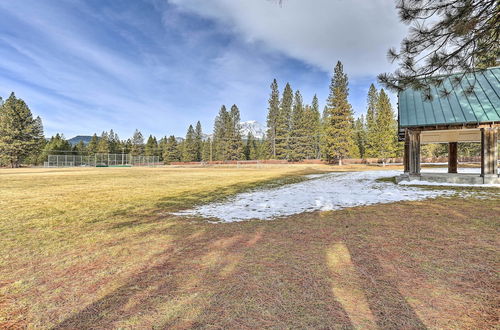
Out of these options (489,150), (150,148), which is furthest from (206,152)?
(489,150)

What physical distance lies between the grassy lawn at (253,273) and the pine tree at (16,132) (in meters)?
62.3

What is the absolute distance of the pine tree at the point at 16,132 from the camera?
49500mm

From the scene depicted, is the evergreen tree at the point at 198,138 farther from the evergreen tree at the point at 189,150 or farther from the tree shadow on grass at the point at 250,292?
the tree shadow on grass at the point at 250,292

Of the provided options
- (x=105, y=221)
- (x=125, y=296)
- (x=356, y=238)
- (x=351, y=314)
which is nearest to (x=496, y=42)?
(x=356, y=238)

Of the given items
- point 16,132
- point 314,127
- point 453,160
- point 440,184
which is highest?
point 314,127

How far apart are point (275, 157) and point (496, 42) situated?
54.6 m

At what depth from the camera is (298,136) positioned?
56000 millimetres

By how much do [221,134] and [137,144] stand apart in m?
33.9

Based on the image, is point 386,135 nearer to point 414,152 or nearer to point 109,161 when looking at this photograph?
point 414,152

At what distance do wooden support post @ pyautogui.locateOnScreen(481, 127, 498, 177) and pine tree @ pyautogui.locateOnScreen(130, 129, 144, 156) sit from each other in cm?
8633

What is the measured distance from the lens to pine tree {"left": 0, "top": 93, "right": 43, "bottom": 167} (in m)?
49.5

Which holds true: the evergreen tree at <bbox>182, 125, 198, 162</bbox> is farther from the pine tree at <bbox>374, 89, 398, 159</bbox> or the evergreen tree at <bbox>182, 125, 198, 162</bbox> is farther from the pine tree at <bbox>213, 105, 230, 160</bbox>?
the pine tree at <bbox>374, 89, 398, 159</bbox>

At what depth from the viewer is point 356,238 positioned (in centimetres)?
423

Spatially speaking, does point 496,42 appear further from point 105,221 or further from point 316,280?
point 105,221
